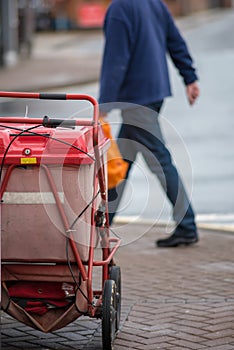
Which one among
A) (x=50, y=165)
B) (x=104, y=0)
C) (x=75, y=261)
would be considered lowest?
(x=104, y=0)

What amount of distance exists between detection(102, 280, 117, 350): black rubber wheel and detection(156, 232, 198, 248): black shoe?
2805mm

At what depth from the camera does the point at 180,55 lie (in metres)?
8.02

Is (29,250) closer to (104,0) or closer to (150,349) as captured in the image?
(150,349)

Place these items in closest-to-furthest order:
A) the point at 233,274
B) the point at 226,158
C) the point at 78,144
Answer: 1. the point at 78,144
2. the point at 233,274
3. the point at 226,158

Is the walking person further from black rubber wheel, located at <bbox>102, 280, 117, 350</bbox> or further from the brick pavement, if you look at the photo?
black rubber wheel, located at <bbox>102, 280, 117, 350</bbox>

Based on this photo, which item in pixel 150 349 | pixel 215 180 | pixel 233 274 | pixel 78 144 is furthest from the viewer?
pixel 215 180

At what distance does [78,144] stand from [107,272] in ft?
2.81

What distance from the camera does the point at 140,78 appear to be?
7.66 meters

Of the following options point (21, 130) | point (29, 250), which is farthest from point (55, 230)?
point (21, 130)

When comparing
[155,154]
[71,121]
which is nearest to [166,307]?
[71,121]

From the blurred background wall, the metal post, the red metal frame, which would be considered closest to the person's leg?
the red metal frame

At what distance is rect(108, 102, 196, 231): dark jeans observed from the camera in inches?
289

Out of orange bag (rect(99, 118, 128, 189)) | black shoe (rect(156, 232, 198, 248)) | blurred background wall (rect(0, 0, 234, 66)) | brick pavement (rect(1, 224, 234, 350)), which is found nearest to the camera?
brick pavement (rect(1, 224, 234, 350))

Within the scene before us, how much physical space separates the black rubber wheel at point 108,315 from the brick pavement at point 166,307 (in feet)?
0.83
